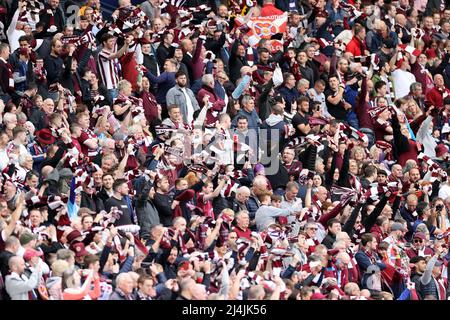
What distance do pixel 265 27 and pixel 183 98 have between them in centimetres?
325

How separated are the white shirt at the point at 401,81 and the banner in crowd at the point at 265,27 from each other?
1.85 m

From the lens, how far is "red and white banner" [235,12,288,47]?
26188mm

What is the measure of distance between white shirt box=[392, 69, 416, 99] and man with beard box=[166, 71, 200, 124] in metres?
4.45

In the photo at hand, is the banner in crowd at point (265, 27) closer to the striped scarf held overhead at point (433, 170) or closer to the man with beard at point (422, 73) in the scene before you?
the man with beard at point (422, 73)

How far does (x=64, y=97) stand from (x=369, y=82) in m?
5.26

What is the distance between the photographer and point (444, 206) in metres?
23.8

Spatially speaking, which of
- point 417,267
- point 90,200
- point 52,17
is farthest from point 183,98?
point 417,267

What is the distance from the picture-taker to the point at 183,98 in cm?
2342

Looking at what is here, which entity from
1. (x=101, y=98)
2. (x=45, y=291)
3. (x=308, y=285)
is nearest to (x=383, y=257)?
(x=308, y=285)

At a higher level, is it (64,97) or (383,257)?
(64,97)

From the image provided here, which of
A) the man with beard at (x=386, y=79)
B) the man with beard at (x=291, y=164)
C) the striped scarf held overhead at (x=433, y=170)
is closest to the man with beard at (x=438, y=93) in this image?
the man with beard at (x=386, y=79)

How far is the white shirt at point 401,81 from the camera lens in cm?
2705

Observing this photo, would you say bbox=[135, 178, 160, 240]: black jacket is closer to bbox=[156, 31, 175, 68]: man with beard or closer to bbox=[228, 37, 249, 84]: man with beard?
bbox=[156, 31, 175, 68]: man with beard
